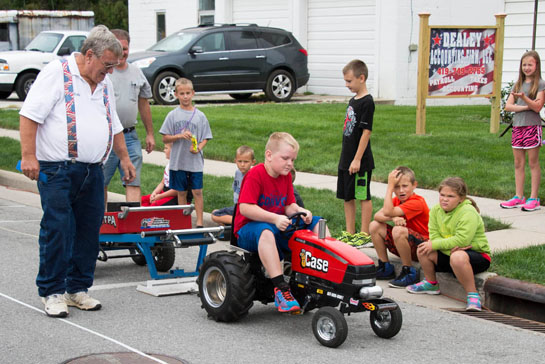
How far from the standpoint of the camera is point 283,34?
70.9ft

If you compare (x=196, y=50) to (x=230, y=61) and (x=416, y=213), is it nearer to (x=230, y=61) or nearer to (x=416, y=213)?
(x=230, y=61)

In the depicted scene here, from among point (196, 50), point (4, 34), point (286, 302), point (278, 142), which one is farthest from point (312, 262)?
point (4, 34)

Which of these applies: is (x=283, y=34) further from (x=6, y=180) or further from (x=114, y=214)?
(x=114, y=214)

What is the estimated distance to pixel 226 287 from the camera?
5.69 metres

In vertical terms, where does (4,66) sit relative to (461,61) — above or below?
below

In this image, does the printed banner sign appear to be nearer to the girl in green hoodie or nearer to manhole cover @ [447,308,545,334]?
the girl in green hoodie

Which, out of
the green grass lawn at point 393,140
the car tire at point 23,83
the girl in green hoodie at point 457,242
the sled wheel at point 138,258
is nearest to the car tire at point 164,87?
the green grass lawn at point 393,140

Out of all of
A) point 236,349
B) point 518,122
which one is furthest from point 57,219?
point 518,122

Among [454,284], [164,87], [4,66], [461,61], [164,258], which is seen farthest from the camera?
[4,66]

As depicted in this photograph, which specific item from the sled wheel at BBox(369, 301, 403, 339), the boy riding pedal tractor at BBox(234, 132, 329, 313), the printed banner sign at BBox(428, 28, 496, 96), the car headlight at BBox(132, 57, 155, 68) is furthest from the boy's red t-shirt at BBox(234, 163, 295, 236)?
the car headlight at BBox(132, 57, 155, 68)

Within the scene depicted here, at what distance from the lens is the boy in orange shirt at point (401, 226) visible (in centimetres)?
691

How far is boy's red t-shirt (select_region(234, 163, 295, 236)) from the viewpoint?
5.79 meters

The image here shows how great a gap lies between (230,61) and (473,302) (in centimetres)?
1513

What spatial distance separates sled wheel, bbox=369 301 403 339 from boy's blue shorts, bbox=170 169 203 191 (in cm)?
365
